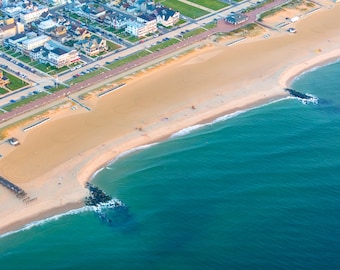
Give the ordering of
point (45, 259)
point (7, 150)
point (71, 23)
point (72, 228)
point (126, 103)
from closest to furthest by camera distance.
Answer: point (45, 259)
point (72, 228)
point (7, 150)
point (126, 103)
point (71, 23)

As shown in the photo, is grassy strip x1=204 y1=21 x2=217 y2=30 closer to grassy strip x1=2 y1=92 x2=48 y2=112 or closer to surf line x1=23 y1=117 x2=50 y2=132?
grassy strip x1=2 y1=92 x2=48 y2=112

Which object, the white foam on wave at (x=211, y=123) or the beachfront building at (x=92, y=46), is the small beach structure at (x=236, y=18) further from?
the white foam on wave at (x=211, y=123)

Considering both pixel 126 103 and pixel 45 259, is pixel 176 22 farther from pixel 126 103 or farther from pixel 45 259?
pixel 45 259

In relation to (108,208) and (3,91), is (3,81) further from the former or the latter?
(108,208)

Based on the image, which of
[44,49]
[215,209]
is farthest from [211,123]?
[44,49]

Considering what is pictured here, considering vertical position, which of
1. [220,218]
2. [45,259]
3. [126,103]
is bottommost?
[45,259]

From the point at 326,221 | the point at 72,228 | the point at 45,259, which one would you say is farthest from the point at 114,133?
the point at 326,221
